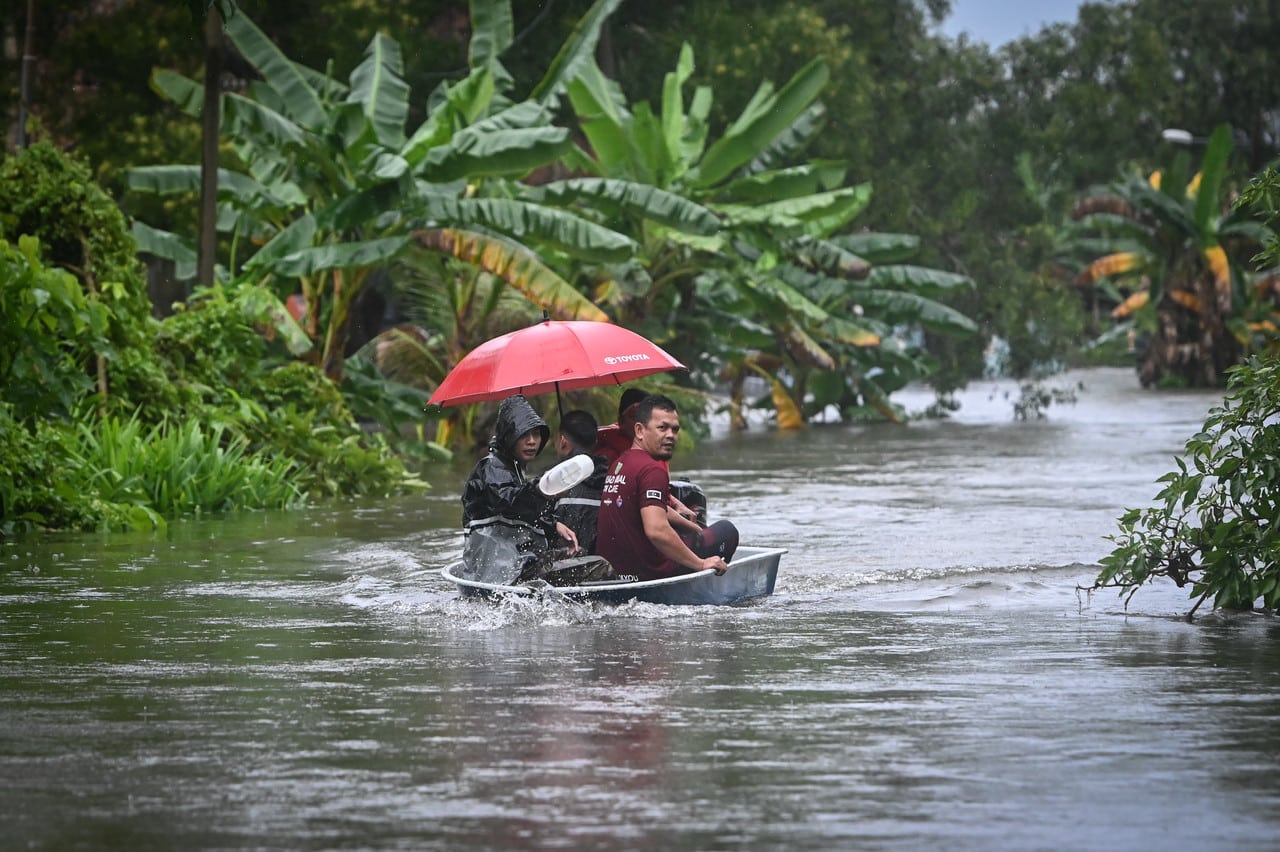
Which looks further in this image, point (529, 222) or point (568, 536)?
point (529, 222)

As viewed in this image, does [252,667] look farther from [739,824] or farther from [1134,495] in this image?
[1134,495]

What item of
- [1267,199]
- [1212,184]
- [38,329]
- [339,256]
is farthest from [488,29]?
[1212,184]

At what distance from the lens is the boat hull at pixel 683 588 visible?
11586mm

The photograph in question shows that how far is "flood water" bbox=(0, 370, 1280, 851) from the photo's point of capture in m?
6.29

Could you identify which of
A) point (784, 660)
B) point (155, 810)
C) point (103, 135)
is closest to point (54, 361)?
point (784, 660)

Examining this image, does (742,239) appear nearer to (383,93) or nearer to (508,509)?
(383,93)

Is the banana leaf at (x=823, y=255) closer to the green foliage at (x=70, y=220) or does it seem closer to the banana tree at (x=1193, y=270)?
the green foliage at (x=70, y=220)

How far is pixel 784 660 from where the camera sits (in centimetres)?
990

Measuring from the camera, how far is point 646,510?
11.8m

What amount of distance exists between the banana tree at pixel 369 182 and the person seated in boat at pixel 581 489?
11.3 metres

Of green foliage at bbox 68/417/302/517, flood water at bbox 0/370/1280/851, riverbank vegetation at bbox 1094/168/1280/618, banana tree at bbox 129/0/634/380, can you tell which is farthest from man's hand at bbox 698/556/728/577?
banana tree at bbox 129/0/634/380

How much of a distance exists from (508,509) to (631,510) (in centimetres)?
72

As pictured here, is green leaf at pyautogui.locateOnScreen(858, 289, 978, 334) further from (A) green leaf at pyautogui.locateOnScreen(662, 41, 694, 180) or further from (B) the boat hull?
(B) the boat hull

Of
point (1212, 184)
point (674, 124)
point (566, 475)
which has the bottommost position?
point (566, 475)
